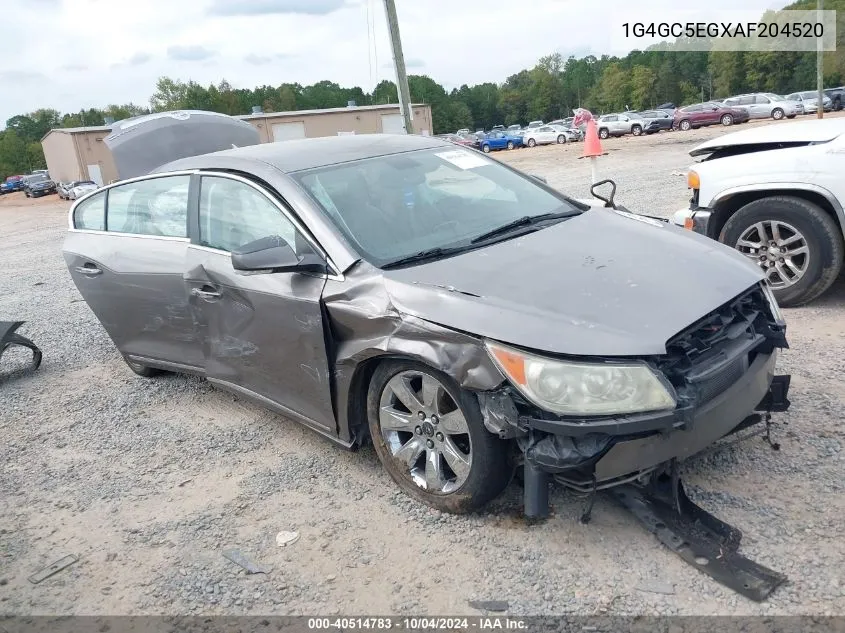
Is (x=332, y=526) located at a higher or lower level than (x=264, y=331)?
lower

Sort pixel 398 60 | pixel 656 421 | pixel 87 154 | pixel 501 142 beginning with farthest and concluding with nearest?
pixel 87 154
pixel 501 142
pixel 398 60
pixel 656 421

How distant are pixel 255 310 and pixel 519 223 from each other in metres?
1.45

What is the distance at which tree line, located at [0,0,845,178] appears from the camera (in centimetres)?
8312

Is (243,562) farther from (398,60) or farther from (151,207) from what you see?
(398,60)

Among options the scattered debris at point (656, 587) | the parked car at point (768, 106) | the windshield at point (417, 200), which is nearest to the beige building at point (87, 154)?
the parked car at point (768, 106)

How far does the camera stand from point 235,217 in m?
3.97

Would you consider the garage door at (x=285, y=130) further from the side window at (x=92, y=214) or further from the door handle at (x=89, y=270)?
the door handle at (x=89, y=270)

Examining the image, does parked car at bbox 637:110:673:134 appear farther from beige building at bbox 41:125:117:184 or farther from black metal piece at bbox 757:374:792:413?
black metal piece at bbox 757:374:792:413

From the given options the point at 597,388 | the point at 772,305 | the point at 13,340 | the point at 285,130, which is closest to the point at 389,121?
the point at 285,130

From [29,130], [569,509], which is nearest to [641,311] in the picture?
[569,509]

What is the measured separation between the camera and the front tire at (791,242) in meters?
4.98

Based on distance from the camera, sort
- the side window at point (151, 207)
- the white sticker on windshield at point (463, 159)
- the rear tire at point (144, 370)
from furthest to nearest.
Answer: the rear tire at point (144, 370), the side window at point (151, 207), the white sticker on windshield at point (463, 159)

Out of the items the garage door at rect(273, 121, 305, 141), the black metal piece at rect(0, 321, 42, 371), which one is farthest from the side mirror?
the garage door at rect(273, 121, 305, 141)

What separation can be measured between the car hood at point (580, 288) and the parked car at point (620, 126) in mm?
37243
